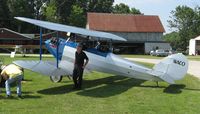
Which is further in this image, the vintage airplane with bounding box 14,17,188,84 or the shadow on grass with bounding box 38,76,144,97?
the vintage airplane with bounding box 14,17,188,84

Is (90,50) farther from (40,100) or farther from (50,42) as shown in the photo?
(40,100)

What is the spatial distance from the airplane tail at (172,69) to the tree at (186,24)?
11118 cm

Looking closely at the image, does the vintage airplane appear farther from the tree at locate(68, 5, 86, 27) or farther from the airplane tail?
the tree at locate(68, 5, 86, 27)

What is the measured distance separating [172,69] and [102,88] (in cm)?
313

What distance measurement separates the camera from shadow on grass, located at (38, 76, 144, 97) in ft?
49.1

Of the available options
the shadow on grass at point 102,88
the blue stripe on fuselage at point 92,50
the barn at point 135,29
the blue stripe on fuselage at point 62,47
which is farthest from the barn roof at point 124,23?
the blue stripe on fuselage at point 92,50

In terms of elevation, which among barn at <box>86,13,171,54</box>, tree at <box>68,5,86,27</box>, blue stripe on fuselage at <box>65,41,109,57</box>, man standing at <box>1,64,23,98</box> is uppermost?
tree at <box>68,5,86,27</box>

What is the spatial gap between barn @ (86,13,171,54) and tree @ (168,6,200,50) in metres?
33.6

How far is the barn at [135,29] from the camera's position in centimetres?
8994

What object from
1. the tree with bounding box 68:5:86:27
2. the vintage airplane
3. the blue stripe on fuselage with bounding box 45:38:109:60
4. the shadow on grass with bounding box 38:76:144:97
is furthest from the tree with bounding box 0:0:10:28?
the shadow on grass with bounding box 38:76:144:97

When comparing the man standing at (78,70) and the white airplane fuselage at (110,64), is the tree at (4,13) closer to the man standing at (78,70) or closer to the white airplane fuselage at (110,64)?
the white airplane fuselage at (110,64)

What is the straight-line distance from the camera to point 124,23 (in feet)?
308

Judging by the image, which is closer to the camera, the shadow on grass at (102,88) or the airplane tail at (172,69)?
the shadow on grass at (102,88)

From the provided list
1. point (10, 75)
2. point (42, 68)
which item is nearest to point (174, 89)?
point (42, 68)
